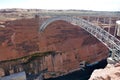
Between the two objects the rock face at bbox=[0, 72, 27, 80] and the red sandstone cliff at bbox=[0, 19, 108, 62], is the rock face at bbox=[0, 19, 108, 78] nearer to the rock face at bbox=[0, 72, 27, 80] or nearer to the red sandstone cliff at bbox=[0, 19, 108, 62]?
the red sandstone cliff at bbox=[0, 19, 108, 62]

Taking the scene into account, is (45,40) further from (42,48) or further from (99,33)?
(99,33)

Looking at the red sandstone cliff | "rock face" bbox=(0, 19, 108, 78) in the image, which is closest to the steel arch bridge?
the red sandstone cliff

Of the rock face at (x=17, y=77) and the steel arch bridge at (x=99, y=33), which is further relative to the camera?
the rock face at (x=17, y=77)

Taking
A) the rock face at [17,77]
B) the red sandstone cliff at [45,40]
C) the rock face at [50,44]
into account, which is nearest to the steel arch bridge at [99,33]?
the red sandstone cliff at [45,40]

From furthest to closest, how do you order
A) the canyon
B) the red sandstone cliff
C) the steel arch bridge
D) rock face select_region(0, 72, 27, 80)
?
the red sandstone cliff < the canyon < rock face select_region(0, 72, 27, 80) < the steel arch bridge

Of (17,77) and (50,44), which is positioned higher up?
(50,44)

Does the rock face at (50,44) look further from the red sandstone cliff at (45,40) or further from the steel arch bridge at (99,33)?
the steel arch bridge at (99,33)

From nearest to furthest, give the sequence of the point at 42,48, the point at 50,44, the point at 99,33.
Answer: the point at 99,33 → the point at 42,48 → the point at 50,44

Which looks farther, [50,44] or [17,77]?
[50,44]

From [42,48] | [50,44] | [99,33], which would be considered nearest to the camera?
[99,33]

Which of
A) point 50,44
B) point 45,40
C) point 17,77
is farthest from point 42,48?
point 17,77
